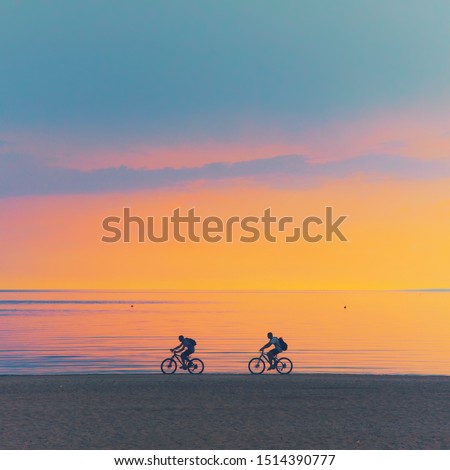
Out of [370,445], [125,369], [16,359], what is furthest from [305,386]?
[16,359]

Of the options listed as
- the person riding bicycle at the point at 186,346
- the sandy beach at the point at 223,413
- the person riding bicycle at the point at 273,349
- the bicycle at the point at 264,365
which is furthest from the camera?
the bicycle at the point at 264,365

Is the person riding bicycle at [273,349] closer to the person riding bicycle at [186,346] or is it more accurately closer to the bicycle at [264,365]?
the bicycle at [264,365]

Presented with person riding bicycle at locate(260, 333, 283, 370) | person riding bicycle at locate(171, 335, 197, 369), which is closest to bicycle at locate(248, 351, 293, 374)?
person riding bicycle at locate(260, 333, 283, 370)

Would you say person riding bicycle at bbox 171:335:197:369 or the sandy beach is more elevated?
person riding bicycle at bbox 171:335:197:369

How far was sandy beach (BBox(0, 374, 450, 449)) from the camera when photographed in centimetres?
1681

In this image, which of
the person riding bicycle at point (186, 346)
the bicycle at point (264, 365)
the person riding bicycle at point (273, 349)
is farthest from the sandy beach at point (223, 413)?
the bicycle at point (264, 365)

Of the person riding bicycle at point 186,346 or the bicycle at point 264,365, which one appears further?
the bicycle at point 264,365

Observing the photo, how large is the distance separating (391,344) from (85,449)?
4764cm

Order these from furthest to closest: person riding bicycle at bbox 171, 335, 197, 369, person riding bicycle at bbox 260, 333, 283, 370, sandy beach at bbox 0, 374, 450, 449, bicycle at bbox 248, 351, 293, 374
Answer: bicycle at bbox 248, 351, 293, 374 < person riding bicycle at bbox 171, 335, 197, 369 < person riding bicycle at bbox 260, 333, 283, 370 < sandy beach at bbox 0, 374, 450, 449

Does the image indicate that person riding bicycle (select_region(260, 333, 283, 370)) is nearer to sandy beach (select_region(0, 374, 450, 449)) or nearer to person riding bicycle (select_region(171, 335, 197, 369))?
person riding bicycle (select_region(171, 335, 197, 369))

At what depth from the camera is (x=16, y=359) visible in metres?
48.9

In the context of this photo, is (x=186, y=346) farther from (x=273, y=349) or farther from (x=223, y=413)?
(x=223, y=413)

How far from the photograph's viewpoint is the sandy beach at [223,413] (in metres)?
16.8
